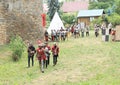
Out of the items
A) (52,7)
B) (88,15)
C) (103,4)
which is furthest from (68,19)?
(103,4)

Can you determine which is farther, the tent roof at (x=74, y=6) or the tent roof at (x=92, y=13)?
the tent roof at (x=74, y=6)

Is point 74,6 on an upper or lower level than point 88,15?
upper

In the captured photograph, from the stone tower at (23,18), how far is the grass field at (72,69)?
1.78m

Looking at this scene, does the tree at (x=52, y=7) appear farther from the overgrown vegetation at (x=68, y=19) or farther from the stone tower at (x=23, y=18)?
the stone tower at (x=23, y=18)

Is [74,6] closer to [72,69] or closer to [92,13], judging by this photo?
[92,13]

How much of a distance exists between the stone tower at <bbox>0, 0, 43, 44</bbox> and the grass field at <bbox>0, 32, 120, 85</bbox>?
178 centimetres

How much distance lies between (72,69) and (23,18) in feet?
32.1

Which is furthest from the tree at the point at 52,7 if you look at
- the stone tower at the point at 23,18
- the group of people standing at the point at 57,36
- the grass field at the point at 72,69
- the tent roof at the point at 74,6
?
the grass field at the point at 72,69

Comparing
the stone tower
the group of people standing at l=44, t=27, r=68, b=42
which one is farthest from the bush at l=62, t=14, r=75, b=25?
the stone tower

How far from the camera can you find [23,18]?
2552 cm

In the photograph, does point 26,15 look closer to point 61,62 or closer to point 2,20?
point 2,20

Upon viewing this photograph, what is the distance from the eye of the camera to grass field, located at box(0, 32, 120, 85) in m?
14.2

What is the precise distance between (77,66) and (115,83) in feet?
15.1

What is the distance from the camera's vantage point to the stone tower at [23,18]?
24.2 metres
